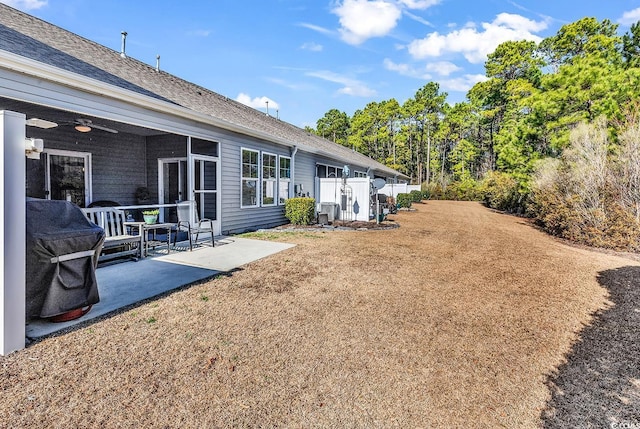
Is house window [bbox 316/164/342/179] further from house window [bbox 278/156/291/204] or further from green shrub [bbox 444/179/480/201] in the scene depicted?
green shrub [bbox 444/179/480/201]

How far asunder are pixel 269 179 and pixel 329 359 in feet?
27.8

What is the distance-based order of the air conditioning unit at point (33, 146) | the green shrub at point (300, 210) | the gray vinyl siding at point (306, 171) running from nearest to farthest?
the air conditioning unit at point (33, 146) → the green shrub at point (300, 210) → the gray vinyl siding at point (306, 171)

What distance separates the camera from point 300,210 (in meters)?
11.2

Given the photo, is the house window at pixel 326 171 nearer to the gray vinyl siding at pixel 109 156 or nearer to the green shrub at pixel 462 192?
the gray vinyl siding at pixel 109 156

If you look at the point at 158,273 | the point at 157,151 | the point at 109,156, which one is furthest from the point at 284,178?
the point at 158,273

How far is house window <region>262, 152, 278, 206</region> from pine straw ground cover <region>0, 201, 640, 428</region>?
18.6ft

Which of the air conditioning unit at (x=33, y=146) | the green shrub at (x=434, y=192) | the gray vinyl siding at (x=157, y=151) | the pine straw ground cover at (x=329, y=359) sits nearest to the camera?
the pine straw ground cover at (x=329, y=359)

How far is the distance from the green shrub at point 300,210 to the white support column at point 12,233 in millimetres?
8658

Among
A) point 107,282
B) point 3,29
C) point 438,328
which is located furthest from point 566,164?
point 3,29

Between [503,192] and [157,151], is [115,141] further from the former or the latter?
[503,192]

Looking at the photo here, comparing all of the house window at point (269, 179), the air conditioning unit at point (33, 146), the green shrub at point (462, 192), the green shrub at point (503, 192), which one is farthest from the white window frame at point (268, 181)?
the green shrub at point (462, 192)

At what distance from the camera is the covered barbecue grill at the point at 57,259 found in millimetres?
2957

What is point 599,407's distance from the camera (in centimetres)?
221

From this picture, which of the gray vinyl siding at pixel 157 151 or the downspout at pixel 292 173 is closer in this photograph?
the gray vinyl siding at pixel 157 151
